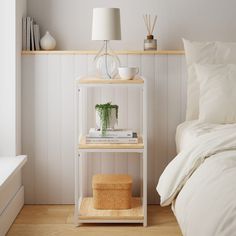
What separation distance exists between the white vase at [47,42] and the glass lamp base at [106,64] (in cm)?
39

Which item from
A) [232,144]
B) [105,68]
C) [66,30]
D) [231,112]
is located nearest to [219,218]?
[232,144]

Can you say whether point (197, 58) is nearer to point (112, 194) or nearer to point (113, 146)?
point (113, 146)

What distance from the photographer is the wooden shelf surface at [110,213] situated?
354cm

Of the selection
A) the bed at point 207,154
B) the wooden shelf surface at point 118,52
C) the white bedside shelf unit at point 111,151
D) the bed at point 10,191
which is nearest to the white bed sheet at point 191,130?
the bed at point 207,154

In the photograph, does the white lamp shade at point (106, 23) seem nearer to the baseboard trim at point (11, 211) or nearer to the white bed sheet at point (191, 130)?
the white bed sheet at point (191, 130)

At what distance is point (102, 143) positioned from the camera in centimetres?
353

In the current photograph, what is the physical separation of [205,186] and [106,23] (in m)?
1.61

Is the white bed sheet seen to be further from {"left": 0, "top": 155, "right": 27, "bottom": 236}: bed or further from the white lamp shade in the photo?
{"left": 0, "top": 155, "right": 27, "bottom": 236}: bed

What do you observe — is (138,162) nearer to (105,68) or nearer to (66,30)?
(105,68)

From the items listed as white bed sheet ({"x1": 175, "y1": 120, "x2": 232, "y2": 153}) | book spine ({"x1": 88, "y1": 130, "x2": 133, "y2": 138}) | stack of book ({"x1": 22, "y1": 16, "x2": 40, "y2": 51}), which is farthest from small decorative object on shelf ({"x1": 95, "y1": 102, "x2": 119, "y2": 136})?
stack of book ({"x1": 22, "y1": 16, "x2": 40, "y2": 51})

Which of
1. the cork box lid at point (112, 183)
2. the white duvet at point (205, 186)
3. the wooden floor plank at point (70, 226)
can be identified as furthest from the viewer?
the cork box lid at point (112, 183)

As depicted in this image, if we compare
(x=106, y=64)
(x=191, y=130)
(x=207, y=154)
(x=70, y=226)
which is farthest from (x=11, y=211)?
(x=207, y=154)

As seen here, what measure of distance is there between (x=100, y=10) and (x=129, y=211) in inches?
52.5

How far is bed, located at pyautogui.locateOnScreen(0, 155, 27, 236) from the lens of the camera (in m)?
3.22
